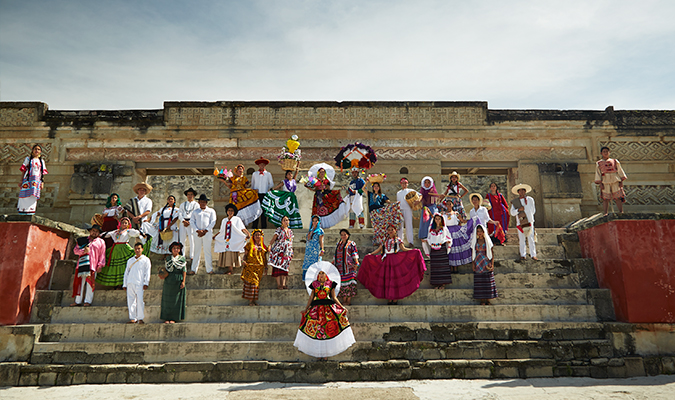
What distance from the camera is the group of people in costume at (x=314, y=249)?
6.37 m

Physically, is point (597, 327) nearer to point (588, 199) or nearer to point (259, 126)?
point (588, 199)

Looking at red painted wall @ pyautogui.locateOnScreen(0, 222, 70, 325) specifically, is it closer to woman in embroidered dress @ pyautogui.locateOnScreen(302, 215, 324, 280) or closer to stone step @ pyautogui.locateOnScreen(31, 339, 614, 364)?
stone step @ pyautogui.locateOnScreen(31, 339, 614, 364)

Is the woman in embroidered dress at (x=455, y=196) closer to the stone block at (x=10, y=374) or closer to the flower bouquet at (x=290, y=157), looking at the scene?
the flower bouquet at (x=290, y=157)

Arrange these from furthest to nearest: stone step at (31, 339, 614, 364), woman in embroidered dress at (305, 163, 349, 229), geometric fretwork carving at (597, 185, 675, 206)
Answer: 1. geometric fretwork carving at (597, 185, 675, 206)
2. woman in embroidered dress at (305, 163, 349, 229)
3. stone step at (31, 339, 614, 364)

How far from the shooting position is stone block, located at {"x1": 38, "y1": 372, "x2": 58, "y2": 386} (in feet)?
19.4

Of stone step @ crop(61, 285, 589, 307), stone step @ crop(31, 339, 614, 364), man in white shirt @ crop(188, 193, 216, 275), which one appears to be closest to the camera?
stone step @ crop(31, 339, 614, 364)

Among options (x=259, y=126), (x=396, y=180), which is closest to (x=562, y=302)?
(x=396, y=180)

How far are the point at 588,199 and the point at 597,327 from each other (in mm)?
6354

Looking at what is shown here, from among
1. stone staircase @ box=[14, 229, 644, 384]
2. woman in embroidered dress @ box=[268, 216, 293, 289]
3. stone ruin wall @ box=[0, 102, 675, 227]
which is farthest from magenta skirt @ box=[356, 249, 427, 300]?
stone ruin wall @ box=[0, 102, 675, 227]

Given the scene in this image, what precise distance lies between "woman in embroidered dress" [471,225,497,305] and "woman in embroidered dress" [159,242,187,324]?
14.6 ft

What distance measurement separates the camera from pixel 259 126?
12336 mm

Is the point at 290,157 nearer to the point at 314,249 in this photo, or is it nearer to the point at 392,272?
the point at 314,249

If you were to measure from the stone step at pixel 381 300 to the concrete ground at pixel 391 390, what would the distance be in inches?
56.1

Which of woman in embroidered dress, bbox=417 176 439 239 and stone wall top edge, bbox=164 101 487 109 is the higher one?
stone wall top edge, bbox=164 101 487 109
